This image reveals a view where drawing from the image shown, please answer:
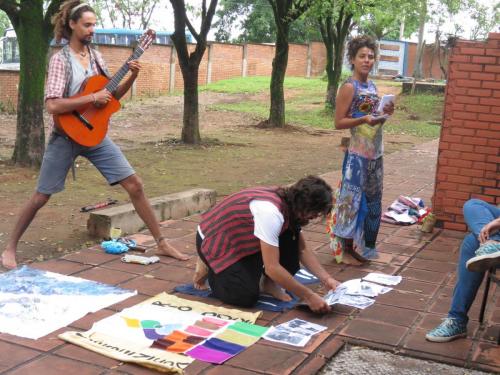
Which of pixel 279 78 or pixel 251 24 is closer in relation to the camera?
pixel 279 78

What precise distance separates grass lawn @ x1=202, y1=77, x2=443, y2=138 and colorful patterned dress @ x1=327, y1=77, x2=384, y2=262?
1270cm

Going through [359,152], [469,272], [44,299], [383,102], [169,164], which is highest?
[383,102]

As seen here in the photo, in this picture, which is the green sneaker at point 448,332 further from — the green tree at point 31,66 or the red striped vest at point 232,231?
the green tree at point 31,66

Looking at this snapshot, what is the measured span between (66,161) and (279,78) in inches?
505

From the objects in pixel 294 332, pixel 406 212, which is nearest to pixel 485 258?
pixel 294 332

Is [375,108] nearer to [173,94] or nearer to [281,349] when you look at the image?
[281,349]

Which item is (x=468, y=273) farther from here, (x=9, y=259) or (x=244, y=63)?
(x=244, y=63)

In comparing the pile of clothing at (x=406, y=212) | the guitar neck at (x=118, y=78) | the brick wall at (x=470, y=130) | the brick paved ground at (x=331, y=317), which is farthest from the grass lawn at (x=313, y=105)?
the guitar neck at (x=118, y=78)

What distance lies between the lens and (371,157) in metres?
5.39

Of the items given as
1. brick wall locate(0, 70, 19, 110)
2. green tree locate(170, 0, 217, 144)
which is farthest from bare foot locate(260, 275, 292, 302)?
brick wall locate(0, 70, 19, 110)

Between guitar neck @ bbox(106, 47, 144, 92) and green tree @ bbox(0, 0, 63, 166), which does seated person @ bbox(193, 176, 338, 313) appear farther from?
green tree @ bbox(0, 0, 63, 166)

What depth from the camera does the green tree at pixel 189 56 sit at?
1277 cm

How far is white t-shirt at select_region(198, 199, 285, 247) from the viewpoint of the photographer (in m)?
3.84

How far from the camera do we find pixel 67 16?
482cm
